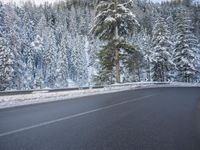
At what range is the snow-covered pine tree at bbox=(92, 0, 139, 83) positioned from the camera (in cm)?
3039

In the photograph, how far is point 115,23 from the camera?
1207 inches

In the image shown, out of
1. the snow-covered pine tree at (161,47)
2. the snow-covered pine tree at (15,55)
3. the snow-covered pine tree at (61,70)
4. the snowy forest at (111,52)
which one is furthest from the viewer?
the snow-covered pine tree at (61,70)

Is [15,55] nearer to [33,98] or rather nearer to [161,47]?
[161,47]

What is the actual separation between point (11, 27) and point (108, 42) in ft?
151

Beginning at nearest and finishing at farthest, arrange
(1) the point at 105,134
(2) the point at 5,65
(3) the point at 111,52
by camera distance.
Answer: (1) the point at 105,134, (3) the point at 111,52, (2) the point at 5,65

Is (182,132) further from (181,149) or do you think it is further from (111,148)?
(111,148)

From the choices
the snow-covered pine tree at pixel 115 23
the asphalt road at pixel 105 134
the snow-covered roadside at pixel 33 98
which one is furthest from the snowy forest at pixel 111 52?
the asphalt road at pixel 105 134

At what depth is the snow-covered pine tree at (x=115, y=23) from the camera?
3039 cm

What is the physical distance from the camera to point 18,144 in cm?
520

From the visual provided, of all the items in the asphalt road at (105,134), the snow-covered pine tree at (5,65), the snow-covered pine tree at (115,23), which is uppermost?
the snow-covered pine tree at (115,23)

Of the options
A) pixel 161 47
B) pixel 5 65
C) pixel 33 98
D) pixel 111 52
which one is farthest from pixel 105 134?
pixel 161 47

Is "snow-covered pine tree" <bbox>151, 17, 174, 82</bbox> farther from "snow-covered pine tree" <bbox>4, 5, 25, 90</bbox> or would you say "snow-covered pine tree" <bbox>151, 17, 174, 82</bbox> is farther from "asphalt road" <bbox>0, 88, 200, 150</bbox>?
"asphalt road" <bbox>0, 88, 200, 150</bbox>

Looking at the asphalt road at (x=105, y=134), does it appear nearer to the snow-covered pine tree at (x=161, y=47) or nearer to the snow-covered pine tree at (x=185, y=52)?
the snow-covered pine tree at (x=185, y=52)

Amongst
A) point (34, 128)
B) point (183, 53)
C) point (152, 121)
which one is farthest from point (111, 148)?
point (183, 53)
